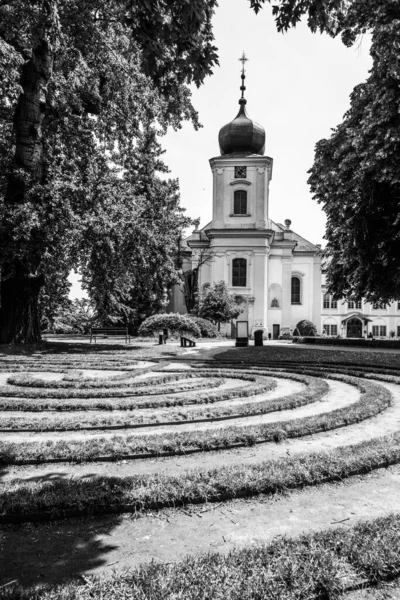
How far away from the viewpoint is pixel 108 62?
57.3 feet

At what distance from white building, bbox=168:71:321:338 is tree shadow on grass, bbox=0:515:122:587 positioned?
3996 centimetres

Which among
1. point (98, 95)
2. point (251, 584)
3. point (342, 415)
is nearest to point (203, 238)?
point (98, 95)

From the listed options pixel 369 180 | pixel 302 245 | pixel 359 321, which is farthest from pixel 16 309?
pixel 359 321

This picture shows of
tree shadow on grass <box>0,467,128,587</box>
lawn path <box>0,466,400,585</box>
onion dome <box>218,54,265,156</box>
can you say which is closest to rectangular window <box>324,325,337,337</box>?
onion dome <box>218,54,265,156</box>

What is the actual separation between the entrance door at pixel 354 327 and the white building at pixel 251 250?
31.0ft

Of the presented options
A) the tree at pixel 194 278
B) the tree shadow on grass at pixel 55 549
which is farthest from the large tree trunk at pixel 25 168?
the tree at pixel 194 278

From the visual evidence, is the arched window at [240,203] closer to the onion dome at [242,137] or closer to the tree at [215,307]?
the onion dome at [242,137]

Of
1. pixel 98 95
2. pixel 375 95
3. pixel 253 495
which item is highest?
pixel 98 95

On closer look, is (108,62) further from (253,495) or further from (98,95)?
(253,495)

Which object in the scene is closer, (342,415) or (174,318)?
(342,415)

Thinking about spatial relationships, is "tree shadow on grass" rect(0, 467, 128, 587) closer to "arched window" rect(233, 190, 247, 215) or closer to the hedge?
the hedge

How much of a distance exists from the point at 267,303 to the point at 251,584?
44388 mm

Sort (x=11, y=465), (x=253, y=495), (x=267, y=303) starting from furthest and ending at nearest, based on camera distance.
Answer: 1. (x=267, y=303)
2. (x=11, y=465)
3. (x=253, y=495)

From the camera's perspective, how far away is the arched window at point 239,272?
44781 mm
